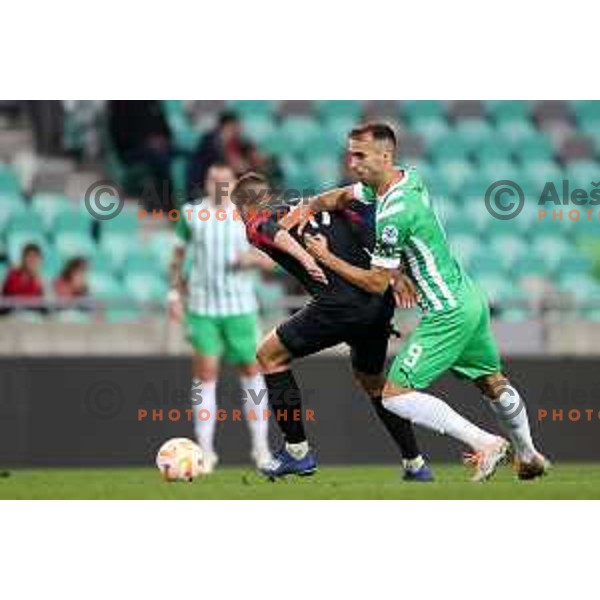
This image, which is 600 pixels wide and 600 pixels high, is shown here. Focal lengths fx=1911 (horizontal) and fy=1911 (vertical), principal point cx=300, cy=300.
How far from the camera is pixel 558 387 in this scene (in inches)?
555

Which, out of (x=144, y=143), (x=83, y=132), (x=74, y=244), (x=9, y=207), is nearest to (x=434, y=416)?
(x=74, y=244)

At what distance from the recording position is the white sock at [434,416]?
9555 millimetres

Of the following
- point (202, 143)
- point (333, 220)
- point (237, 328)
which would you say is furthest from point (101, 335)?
point (333, 220)

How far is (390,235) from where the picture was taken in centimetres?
940

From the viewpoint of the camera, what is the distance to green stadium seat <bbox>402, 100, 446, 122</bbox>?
19234 mm

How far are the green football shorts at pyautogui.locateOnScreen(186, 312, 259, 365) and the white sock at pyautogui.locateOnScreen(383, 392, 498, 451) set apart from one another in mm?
3580

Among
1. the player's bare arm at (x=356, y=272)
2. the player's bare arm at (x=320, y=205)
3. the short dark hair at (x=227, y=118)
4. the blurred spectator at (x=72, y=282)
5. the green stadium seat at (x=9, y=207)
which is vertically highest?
the short dark hair at (x=227, y=118)

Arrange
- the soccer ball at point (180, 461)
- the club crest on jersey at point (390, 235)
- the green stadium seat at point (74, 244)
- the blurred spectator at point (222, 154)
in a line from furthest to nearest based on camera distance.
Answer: the blurred spectator at point (222, 154)
the green stadium seat at point (74, 244)
the soccer ball at point (180, 461)
the club crest on jersey at point (390, 235)

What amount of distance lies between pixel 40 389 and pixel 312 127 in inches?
232

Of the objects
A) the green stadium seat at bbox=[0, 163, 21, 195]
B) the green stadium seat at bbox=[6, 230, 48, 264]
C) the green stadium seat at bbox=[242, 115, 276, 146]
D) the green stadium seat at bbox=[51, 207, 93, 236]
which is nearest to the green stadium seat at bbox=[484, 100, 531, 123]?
the green stadium seat at bbox=[242, 115, 276, 146]

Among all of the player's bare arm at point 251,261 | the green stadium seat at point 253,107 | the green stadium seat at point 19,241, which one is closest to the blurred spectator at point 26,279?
the green stadium seat at point 19,241

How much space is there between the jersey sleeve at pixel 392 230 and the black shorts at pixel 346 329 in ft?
1.64

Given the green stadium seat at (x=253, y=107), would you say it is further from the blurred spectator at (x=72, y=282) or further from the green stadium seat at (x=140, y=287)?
the blurred spectator at (x=72, y=282)

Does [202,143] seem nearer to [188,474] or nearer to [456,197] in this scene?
[456,197]
